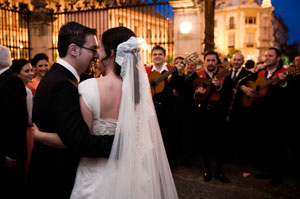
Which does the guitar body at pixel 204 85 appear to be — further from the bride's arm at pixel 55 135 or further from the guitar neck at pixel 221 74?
the bride's arm at pixel 55 135

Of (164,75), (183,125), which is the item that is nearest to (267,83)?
(164,75)

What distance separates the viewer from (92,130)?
1.96 metres

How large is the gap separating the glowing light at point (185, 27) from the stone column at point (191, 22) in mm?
60

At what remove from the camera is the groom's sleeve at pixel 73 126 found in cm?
178

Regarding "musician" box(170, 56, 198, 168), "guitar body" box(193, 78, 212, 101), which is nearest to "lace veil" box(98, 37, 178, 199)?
"guitar body" box(193, 78, 212, 101)

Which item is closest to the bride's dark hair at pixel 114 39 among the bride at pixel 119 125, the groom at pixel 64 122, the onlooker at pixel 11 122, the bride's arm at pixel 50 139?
the bride at pixel 119 125

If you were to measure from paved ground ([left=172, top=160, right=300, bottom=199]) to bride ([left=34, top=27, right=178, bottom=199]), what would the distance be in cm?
248

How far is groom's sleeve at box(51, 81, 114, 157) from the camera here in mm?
1779

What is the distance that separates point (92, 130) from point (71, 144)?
204mm

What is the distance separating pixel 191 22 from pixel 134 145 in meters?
6.45

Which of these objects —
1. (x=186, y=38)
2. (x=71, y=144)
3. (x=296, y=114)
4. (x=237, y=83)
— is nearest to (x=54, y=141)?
(x=71, y=144)

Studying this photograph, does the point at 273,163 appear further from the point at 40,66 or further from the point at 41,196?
the point at 40,66

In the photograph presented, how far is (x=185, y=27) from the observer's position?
7.77 metres

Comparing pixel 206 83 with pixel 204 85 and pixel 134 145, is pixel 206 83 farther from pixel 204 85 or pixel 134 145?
pixel 134 145
